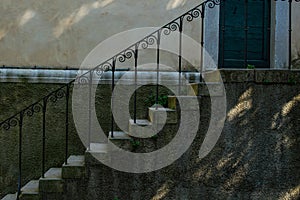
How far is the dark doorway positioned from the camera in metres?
6.72

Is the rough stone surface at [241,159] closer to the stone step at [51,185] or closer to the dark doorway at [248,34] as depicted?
the stone step at [51,185]

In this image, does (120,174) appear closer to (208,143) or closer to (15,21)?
(208,143)

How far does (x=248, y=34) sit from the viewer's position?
6.77m

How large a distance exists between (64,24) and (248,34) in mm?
2893

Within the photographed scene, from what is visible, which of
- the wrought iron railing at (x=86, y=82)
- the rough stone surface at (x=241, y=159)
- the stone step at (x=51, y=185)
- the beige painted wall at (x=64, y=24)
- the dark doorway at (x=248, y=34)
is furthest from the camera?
the dark doorway at (x=248, y=34)

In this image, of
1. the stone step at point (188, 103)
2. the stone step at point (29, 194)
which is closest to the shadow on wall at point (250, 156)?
the stone step at point (188, 103)

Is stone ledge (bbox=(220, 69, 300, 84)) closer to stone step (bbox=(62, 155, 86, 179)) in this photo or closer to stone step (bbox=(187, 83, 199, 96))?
stone step (bbox=(187, 83, 199, 96))

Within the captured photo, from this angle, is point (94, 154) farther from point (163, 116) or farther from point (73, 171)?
point (163, 116)

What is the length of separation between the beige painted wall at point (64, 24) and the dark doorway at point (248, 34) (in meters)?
0.85

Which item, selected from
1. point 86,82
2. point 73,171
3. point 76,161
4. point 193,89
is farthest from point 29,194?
point 193,89

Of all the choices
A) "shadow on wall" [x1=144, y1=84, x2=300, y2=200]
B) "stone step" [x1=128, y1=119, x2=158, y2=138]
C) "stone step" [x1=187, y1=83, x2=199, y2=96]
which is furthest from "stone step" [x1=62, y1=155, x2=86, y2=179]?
"stone step" [x1=187, y1=83, x2=199, y2=96]

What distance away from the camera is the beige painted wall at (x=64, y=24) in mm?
6238

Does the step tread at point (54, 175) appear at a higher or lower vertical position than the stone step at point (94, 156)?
lower

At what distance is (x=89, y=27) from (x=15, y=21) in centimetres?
109
